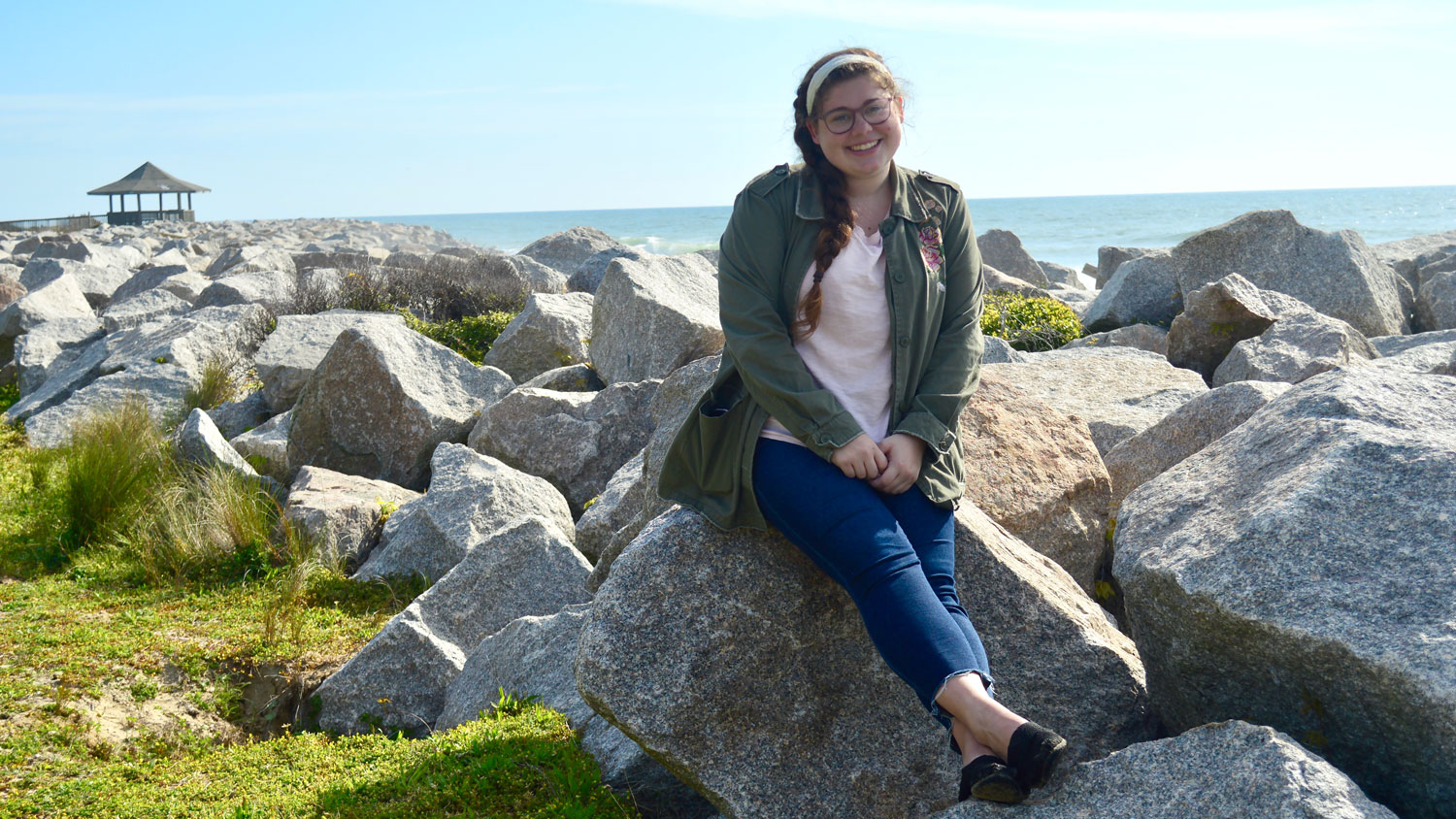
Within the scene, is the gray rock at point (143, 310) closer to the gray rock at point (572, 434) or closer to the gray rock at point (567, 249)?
the gray rock at point (567, 249)

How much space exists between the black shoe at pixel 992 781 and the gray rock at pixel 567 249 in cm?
1451

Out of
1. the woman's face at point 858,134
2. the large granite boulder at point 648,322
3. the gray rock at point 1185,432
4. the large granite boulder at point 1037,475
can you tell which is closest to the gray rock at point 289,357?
the large granite boulder at point 648,322

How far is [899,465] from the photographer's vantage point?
3.28 metres

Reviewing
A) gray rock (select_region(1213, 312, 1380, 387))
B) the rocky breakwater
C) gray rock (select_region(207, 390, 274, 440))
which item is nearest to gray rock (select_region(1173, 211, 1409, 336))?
the rocky breakwater

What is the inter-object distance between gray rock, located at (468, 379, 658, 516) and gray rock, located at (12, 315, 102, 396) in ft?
26.4

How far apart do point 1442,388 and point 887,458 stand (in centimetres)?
224

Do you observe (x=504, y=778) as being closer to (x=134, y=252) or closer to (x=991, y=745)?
(x=991, y=745)

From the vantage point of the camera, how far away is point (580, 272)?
45.1 feet

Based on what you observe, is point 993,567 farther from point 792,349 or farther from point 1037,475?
point 1037,475

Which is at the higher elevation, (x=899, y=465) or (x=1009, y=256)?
(x=1009, y=256)

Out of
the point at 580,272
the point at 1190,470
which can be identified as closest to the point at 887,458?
the point at 1190,470

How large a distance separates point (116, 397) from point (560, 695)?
26.9ft

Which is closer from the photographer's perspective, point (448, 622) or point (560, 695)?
point (560, 695)

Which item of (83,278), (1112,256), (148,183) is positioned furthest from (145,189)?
(1112,256)
